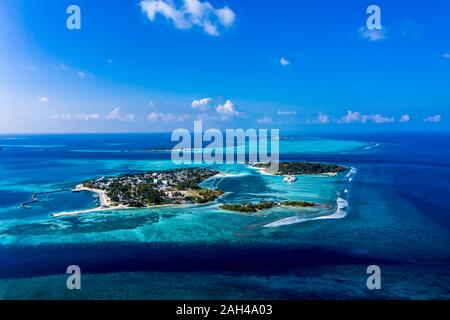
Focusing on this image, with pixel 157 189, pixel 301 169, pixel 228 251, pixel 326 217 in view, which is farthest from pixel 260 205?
pixel 301 169

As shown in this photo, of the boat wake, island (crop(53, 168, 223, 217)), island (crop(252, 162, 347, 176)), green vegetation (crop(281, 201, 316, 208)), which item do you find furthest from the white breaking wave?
island (crop(252, 162, 347, 176))

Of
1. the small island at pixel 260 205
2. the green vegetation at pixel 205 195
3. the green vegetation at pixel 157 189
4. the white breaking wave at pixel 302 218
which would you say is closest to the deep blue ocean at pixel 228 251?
the white breaking wave at pixel 302 218

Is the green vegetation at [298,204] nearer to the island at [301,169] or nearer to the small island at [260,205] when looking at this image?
the small island at [260,205]

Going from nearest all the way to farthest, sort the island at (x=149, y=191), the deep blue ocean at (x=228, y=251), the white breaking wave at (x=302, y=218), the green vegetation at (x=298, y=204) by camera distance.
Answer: the deep blue ocean at (x=228, y=251) < the white breaking wave at (x=302, y=218) < the green vegetation at (x=298, y=204) < the island at (x=149, y=191)

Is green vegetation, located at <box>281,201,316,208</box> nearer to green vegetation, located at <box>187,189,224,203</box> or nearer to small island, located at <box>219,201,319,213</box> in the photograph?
small island, located at <box>219,201,319,213</box>
